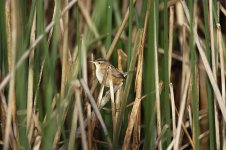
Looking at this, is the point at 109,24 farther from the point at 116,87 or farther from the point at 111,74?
the point at 116,87

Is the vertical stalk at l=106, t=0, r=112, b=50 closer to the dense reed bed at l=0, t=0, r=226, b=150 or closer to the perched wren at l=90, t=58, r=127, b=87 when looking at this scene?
the dense reed bed at l=0, t=0, r=226, b=150

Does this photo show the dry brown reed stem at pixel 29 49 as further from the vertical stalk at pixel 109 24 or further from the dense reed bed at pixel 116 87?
the vertical stalk at pixel 109 24

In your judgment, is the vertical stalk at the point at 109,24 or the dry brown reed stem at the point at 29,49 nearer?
the dry brown reed stem at the point at 29,49

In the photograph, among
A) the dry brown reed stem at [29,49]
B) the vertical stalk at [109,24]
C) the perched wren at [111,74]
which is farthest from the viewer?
the perched wren at [111,74]

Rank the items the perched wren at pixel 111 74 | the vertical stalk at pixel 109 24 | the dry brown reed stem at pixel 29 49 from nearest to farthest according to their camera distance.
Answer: the dry brown reed stem at pixel 29 49 < the vertical stalk at pixel 109 24 < the perched wren at pixel 111 74

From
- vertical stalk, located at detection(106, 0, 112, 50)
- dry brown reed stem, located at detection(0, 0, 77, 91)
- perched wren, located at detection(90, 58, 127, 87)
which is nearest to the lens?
dry brown reed stem, located at detection(0, 0, 77, 91)

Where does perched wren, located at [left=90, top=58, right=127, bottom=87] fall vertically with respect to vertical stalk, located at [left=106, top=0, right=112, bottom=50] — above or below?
below

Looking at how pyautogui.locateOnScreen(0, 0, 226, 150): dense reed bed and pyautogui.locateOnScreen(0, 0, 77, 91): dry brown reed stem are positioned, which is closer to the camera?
pyautogui.locateOnScreen(0, 0, 77, 91): dry brown reed stem

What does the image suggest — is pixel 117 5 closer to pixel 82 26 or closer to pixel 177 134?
pixel 82 26

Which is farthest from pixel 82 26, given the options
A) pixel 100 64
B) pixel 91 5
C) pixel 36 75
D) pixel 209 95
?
pixel 209 95


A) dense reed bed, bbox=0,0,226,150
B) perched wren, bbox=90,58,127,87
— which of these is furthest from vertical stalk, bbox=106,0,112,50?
perched wren, bbox=90,58,127,87

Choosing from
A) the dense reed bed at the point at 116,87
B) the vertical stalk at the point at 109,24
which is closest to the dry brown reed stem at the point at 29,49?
the dense reed bed at the point at 116,87

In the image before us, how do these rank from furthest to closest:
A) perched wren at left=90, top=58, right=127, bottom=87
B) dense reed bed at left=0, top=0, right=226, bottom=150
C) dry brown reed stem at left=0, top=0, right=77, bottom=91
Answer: perched wren at left=90, top=58, right=127, bottom=87 → dense reed bed at left=0, top=0, right=226, bottom=150 → dry brown reed stem at left=0, top=0, right=77, bottom=91
